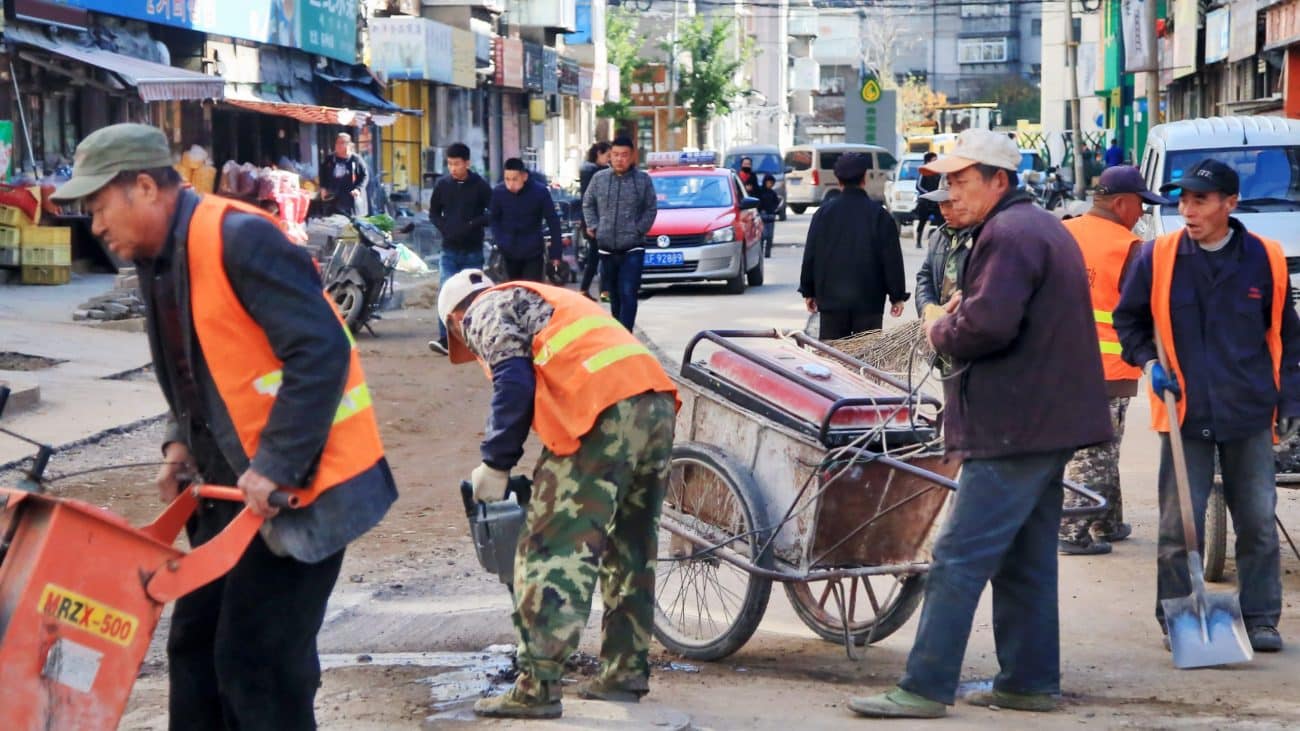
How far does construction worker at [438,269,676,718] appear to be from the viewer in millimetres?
5039

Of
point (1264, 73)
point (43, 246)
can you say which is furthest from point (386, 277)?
point (1264, 73)

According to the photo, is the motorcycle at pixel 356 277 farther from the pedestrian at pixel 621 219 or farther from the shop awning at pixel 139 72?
the shop awning at pixel 139 72

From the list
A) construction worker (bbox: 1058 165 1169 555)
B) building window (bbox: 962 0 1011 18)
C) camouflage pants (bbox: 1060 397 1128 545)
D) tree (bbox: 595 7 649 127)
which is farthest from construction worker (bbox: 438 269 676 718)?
building window (bbox: 962 0 1011 18)

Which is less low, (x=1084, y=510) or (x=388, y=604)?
(x=1084, y=510)

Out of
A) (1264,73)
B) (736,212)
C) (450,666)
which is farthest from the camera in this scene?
(1264,73)

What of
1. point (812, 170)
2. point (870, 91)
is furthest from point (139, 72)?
point (870, 91)

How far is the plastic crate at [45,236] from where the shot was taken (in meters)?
19.2

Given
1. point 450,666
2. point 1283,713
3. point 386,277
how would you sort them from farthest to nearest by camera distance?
point 386,277
point 450,666
point 1283,713

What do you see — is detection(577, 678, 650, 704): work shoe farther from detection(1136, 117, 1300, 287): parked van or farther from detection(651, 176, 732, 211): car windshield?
detection(651, 176, 732, 211): car windshield

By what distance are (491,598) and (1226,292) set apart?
299 cm

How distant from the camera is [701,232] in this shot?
21484 millimetres

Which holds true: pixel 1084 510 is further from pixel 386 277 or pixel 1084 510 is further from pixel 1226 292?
pixel 386 277

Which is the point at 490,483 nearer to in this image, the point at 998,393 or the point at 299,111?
the point at 998,393

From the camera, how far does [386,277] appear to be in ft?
54.5
